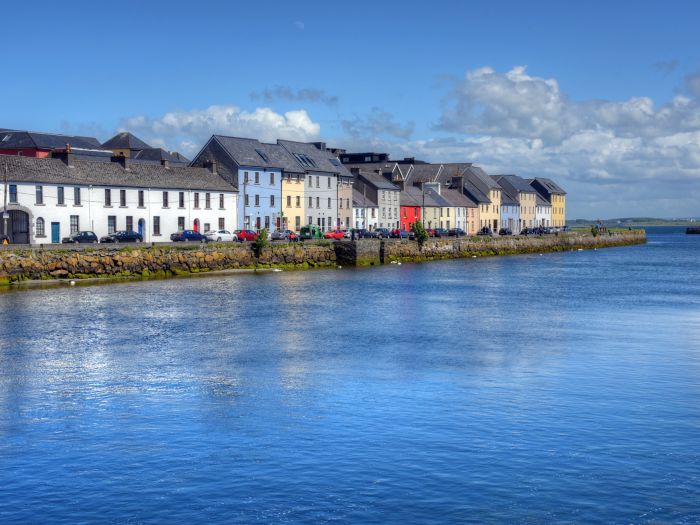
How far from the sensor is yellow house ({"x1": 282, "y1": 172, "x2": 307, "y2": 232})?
120250 mm

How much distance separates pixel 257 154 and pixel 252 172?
4.44 m

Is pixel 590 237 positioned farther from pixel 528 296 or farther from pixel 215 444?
pixel 215 444

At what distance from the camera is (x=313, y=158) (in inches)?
5094

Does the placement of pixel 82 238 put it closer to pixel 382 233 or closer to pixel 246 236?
pixel 246 236

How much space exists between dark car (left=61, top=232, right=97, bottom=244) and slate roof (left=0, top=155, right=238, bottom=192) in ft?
20.2

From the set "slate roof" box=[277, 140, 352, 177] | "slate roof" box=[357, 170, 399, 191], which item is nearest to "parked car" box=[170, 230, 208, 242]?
"slate roof" box=[277, 140, 352, 177]

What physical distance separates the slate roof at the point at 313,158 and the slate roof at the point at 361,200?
4.87m

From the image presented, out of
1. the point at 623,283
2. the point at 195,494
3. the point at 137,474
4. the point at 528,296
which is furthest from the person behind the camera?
the point at 623,283

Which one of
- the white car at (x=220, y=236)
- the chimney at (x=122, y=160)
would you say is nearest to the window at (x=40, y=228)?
the chimney at (x=122, y=160)

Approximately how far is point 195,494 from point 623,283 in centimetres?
6436

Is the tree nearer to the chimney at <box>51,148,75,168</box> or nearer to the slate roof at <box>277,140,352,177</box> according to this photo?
the chimney at <box>51,148,75,168</box>

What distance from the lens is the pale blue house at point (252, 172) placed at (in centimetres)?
11038

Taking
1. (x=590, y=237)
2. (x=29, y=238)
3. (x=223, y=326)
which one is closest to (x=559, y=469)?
(x=223, y=326)

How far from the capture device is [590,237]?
577ft
